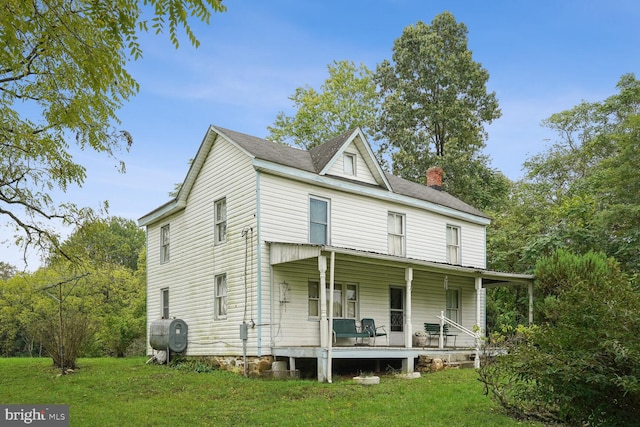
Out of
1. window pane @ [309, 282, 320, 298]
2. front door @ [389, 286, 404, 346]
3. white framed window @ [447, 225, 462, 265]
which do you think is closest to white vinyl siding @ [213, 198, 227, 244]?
window pane @ [309, 282, 320, 298]

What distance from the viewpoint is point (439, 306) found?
2072cm

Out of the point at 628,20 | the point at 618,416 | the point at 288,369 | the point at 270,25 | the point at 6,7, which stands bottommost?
the point at 288,369

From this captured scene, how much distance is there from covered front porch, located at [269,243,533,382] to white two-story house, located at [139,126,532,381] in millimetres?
39

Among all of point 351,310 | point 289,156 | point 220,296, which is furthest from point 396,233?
point 220,296

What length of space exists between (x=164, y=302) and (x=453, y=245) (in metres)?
10.8

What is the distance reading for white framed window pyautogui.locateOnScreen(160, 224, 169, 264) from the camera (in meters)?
20.9

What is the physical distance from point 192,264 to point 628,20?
15242mm

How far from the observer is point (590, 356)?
24.8 feet

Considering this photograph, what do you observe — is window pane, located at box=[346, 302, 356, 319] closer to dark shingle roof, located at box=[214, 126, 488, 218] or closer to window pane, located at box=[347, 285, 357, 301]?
window pane, located at box=[347, 285, 357, 301]

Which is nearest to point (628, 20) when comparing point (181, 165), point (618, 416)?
point (618, 416)

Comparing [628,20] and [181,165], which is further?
[181,165]

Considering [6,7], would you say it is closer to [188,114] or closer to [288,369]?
[188,114]

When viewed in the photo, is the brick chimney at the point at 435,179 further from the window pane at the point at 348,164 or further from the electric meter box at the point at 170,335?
the electric meter box at the point at 170,335

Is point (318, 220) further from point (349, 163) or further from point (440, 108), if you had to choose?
point (440, 108)
